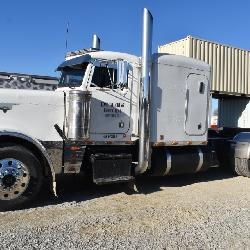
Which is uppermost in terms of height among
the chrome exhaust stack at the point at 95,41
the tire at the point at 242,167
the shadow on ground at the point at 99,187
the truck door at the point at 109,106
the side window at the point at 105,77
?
the chrome exhaust stack at the point at 95,41

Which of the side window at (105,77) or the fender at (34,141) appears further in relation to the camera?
the side window at (105,77)

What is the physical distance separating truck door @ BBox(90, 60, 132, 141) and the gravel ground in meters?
1.19

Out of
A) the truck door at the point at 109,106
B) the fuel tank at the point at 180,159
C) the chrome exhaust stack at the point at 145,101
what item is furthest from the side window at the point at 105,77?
the fuel tank at the point at 180,159

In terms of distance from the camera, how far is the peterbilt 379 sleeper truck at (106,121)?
655 cm

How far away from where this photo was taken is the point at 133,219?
6.12m

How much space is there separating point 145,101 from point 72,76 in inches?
57.1

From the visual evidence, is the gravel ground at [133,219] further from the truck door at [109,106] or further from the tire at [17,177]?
the truck door at [109,106]

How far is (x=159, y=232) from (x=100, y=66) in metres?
3.28

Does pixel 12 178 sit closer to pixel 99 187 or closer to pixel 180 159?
pixel 99 187

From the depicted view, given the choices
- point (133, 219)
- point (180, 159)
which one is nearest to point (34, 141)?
point (133, 219)

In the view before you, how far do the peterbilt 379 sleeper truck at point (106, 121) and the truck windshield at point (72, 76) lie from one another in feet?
0.07

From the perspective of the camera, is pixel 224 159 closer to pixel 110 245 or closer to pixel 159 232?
pixel 159 232

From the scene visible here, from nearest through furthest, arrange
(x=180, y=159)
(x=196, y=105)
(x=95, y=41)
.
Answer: (x=180, y=159)
(x=196, y=105)
(x=95, y=41)

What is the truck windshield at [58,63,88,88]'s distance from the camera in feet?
24.4
